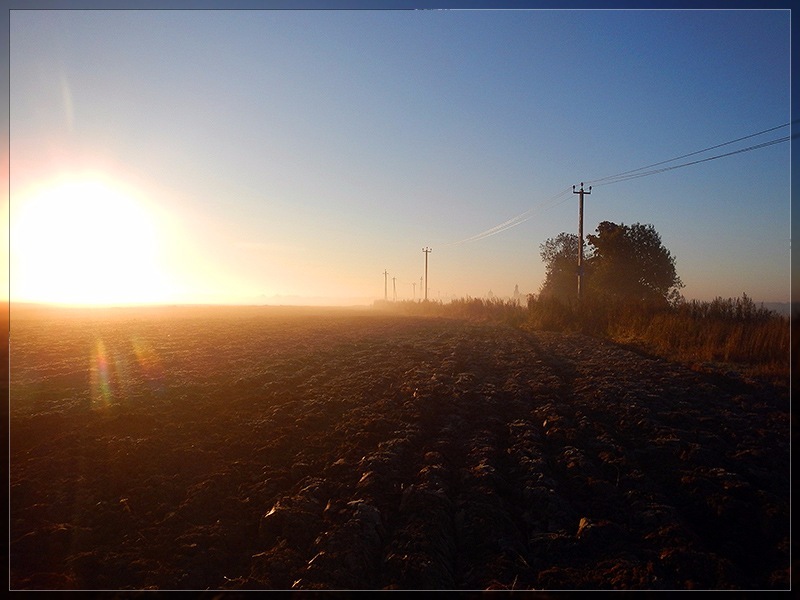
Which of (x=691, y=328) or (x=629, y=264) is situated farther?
(x=629, y=264)

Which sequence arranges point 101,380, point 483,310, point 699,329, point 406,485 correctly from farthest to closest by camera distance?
point 483,310
point 699,329
point 101,380
point 406,485

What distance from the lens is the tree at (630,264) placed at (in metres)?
38.2

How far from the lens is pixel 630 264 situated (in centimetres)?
3850

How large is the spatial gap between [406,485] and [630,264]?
126 feet

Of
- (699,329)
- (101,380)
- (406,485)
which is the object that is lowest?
(406,485)

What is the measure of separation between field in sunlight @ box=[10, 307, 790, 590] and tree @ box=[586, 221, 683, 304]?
3173 cm

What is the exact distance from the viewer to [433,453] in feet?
18.3

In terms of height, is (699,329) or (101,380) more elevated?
(699,329)

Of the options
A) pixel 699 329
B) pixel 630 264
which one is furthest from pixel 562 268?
pixel 699 329

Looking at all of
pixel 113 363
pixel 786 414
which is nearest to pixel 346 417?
pixel 786 414

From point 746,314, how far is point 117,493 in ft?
48.7

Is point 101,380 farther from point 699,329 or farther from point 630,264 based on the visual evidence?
point 630,264

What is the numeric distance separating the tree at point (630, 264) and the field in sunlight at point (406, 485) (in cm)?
3173

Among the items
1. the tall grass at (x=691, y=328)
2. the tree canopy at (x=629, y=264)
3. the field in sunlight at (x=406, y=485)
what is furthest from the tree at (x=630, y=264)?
the field in sunlight at (x=406, y=485)
